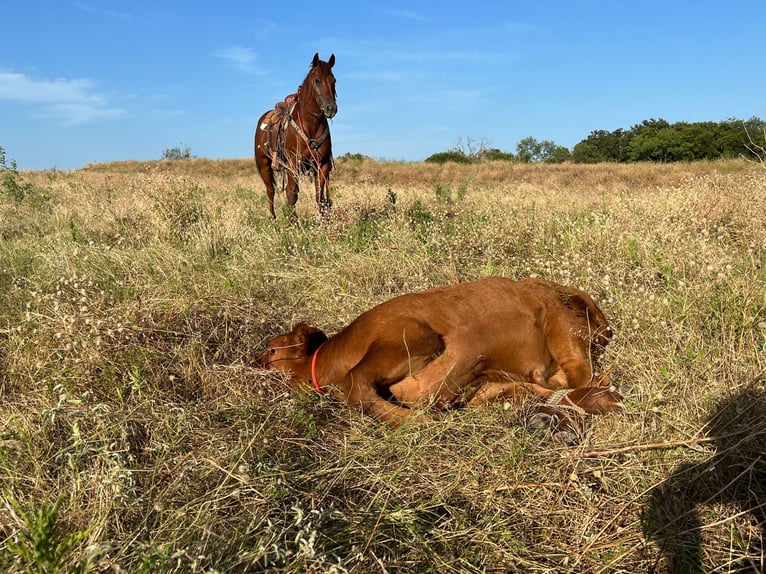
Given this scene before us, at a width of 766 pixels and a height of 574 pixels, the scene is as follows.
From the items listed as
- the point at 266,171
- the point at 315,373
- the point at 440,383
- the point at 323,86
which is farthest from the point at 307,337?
the point at 266,171

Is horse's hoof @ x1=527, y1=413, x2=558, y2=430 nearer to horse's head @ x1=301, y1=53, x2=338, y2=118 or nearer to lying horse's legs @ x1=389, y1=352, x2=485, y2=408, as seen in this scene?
lying horse's legs @ x1=389, y1=352, x2=485, y2=408

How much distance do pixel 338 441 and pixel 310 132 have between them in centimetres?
595

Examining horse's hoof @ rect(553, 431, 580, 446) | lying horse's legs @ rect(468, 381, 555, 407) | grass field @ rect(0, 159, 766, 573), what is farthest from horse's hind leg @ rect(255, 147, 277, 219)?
horse's hoof @ rect(553, 431, 580, 446)

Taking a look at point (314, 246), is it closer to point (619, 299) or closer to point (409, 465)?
point (619, 299)

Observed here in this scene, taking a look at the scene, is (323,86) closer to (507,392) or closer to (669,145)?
(507,392)

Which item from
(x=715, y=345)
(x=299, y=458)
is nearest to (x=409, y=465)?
(x=299, y=458)

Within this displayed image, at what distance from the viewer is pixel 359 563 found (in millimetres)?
1703

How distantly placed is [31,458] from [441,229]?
4.54 metres

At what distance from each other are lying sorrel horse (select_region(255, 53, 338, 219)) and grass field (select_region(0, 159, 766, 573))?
305 centimetres

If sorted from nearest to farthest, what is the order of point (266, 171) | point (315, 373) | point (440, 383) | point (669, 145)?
point (440, 383), point (315, 373), point (266, 171), point (669, 145)

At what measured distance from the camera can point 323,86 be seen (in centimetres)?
743

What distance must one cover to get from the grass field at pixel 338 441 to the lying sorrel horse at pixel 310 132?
3054 mm

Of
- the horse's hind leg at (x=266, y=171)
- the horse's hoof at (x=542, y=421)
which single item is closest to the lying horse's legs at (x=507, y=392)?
the horse's hoof at (x=542, y=421)

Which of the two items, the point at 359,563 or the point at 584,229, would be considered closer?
the point at 359,563
